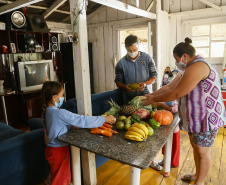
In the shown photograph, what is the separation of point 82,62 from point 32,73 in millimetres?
3230

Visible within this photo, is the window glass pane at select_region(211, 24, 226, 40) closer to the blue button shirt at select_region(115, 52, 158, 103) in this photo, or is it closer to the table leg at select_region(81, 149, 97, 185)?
the blue button shirt at select_region(115, 52, 158, 103)

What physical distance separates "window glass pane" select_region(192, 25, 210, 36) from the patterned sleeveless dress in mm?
3293

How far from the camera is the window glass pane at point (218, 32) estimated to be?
443cm

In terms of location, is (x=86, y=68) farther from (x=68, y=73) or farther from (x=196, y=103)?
(x=68, y=73)

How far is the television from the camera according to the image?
14.9ft

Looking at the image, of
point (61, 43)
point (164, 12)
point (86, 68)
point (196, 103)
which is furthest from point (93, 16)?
point (196, 103)

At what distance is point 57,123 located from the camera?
176cm

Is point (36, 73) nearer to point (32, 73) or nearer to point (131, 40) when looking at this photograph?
point (32, 73)

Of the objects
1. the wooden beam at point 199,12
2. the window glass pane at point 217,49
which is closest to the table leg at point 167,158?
the window glass pane at point 217,49

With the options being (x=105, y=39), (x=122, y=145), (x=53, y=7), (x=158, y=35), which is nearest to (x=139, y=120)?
(x=122, y=145)

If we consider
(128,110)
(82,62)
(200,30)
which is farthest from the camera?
(200,30)

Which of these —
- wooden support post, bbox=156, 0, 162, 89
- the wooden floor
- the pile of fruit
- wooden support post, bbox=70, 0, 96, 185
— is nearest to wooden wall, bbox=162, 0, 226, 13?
wooden support post, bbox=156, 0, 162, 89

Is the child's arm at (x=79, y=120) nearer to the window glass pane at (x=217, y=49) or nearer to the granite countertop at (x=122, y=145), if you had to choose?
the granite countertop at (x=122, y=145)

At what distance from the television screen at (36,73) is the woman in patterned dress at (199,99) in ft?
12.0
